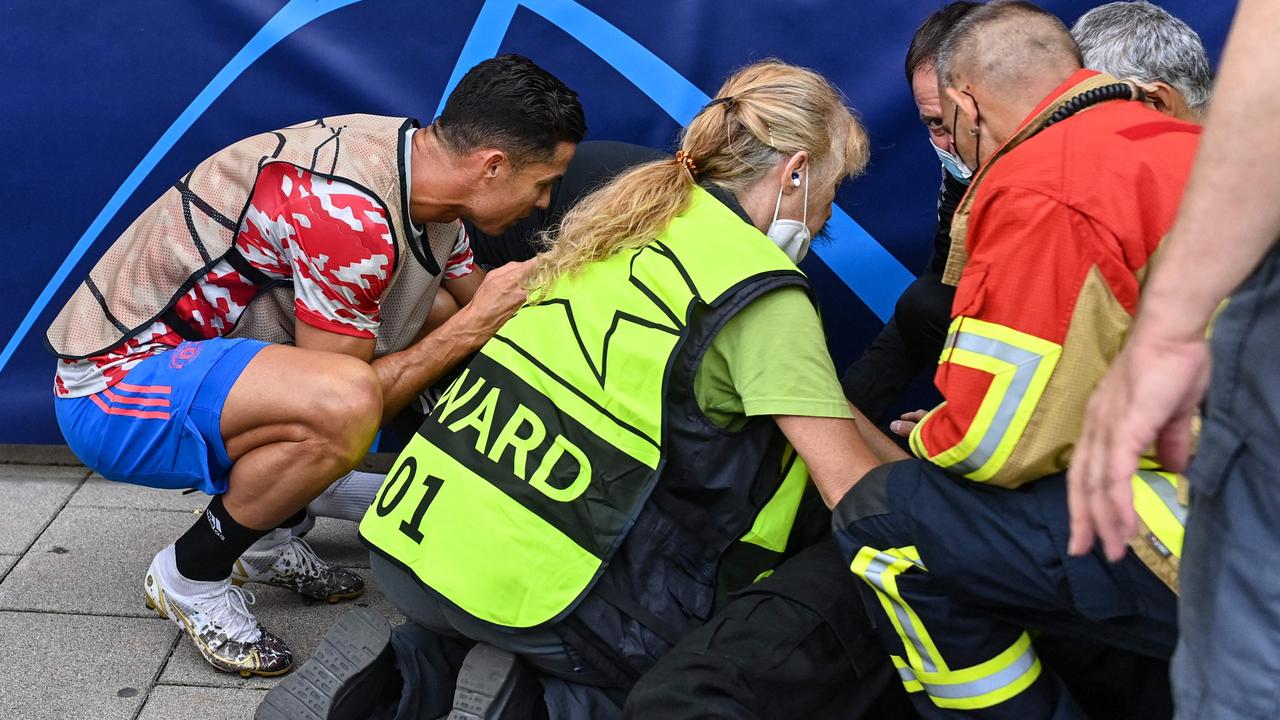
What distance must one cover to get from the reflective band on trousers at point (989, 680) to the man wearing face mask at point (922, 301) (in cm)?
107

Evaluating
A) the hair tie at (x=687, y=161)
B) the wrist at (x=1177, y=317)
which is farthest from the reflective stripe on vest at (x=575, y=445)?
the wrist at (x=1177, y=317)

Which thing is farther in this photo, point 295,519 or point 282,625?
point 295,519

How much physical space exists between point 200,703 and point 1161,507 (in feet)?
6.30

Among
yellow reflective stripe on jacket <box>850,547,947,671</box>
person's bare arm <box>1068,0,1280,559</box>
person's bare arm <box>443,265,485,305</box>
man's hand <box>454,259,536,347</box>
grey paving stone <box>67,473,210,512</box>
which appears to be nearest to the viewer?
person's bare arm <box>1068,0,1280,559</box>

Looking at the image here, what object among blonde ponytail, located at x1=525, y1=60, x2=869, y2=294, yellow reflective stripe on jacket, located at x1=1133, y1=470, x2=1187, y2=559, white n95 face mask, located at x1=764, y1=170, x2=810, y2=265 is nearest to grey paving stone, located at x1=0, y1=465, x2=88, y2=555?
blonde ponytail, located at x1=525, y1=60, x2=869, y2=294

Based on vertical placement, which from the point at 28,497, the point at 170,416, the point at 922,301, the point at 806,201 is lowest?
the point at 28,497

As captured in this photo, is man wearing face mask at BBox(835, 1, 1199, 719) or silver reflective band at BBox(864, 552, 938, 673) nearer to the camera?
man wearing face mask at BBox(835, 1, 1199, 719)

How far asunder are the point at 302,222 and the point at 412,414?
74 cm

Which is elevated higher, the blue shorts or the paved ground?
the blue shorts

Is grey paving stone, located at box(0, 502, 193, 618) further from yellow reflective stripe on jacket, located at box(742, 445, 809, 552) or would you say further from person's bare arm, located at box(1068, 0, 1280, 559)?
person's bare arm, located at box(1068, 0, 1280, 559)

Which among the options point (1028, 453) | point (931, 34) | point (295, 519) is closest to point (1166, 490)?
point (1028, 453)

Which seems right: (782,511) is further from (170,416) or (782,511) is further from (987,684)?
(170,416)

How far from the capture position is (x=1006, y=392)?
1750mm

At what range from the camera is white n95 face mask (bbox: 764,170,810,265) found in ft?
7.88
